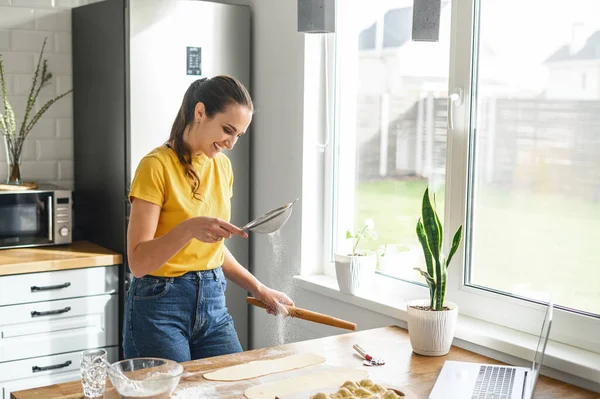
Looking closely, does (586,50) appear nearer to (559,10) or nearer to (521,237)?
(559,10)

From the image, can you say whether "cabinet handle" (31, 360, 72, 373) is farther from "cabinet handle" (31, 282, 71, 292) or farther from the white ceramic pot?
the white ceramic pot

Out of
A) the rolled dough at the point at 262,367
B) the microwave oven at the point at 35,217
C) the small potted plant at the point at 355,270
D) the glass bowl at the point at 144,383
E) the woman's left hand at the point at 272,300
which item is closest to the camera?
the glass bowl at the point at 144,383

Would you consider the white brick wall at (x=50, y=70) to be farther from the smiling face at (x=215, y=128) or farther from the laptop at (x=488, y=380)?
the laptop at (x=488, y=380)

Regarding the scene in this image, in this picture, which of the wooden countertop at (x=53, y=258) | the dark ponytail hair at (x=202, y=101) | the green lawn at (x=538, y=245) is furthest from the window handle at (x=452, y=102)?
the wooden countertop at (x=53, y=258)

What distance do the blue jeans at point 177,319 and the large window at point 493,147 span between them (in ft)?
2.79

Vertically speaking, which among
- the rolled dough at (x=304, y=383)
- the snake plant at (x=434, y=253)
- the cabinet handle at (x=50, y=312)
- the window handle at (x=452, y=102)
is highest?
the window handle at (x=452, y=102)

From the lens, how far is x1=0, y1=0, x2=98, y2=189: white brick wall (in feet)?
11.8

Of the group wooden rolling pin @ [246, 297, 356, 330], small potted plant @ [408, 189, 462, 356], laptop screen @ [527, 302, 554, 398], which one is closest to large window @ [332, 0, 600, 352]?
small potted plant @ [408, 189, 462, 356]

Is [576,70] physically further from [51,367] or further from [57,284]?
[51,367]

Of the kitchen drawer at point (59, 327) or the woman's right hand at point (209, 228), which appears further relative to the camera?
the kitchen drawer at point (59, 327)

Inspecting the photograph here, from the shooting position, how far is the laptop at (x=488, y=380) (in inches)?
73.3

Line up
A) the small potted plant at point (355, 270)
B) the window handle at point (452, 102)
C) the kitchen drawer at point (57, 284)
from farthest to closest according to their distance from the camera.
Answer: the kitchen drawer at point (57, 284), the small potted plant at point (355, 270), the window handle at point (452, 102)

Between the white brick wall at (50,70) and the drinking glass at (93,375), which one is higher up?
the white brick wall at (50,70)

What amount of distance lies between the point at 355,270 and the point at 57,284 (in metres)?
1.25
